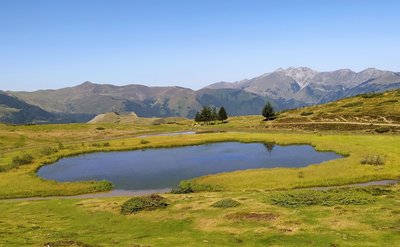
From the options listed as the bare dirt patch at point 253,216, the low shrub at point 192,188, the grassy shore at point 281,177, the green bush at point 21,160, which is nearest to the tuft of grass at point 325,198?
the bare dirt patch at point 253,216

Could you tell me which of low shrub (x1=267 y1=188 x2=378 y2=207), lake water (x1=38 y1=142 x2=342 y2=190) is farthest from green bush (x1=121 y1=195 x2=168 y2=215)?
lake water (x1=38 y1=142 x2=342 y2=190)

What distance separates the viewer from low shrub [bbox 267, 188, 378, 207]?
1684 inches

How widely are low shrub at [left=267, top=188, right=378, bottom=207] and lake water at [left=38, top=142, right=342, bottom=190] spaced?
2559 cm

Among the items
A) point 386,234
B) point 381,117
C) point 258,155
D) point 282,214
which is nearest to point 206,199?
point 282,214

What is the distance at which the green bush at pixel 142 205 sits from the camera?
44625mm

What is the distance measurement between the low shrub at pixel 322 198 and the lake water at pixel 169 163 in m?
25.6

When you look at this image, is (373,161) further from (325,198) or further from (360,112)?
(360,112)

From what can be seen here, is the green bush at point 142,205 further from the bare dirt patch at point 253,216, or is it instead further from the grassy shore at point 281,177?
the grassy shore at point 281,177

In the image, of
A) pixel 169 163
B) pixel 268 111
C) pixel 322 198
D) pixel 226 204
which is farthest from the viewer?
pixel 268 111

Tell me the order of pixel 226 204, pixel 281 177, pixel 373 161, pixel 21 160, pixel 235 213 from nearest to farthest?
pixel 235 213 < pixel 226 204 < pixel 281 177 < pixel 373 161 < pixel 21 160

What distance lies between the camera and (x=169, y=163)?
87.8 meters

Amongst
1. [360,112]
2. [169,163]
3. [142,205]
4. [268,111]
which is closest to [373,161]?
[169,163]

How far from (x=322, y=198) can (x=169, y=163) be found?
4875 centimetres

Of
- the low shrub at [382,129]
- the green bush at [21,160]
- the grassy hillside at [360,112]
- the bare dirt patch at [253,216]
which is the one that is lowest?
the green bush at [21,160]
